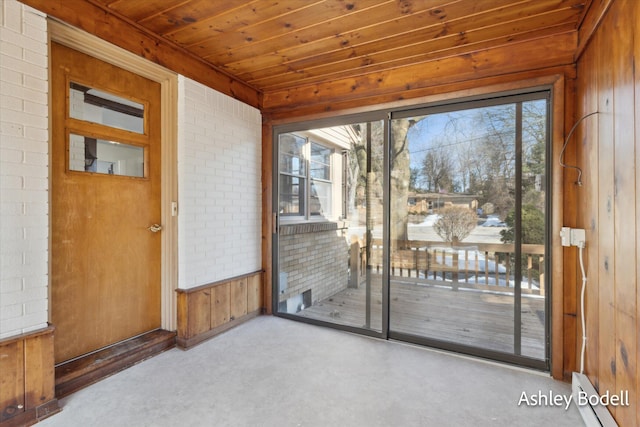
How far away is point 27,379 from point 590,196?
3.56 m

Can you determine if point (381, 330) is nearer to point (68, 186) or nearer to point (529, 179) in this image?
point (529, 179)

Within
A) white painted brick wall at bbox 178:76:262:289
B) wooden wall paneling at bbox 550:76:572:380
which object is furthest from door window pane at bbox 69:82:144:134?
wooden wall paneling at bbox 550:76:572:380

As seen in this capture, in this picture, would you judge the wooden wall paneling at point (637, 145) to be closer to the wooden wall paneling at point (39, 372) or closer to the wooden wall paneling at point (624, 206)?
the wooden wall paneling at point (624, 206)

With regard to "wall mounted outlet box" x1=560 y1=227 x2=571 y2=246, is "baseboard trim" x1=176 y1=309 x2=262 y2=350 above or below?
below

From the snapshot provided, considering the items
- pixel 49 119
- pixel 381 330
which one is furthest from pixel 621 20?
pixel 49 119

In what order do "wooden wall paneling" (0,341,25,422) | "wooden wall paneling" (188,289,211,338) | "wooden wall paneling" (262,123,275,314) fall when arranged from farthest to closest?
"wooden wall paneling" (262,123,275,314) → "wooden wall paneling" (188,289,211,338) → "wooden wall paneling" (0,341,25,422)

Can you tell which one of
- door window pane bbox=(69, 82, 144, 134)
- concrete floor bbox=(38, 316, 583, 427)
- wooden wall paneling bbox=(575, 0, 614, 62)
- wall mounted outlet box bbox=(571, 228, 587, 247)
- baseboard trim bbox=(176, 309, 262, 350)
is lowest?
concrete floor bbox=(38, 316, 583, 427)

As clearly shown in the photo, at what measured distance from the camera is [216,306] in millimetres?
2975

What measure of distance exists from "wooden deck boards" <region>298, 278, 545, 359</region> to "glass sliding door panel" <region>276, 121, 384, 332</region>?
0.02 meters

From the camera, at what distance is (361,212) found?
10.1 feet

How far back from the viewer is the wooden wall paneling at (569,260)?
7.34 feet

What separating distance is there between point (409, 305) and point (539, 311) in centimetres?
101

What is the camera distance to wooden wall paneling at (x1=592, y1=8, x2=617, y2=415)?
1.67 metres

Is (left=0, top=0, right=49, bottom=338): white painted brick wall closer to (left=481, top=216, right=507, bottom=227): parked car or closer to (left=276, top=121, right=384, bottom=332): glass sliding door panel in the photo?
(left=276, top=121, right=384, bottom=332): glass sliding door panel
